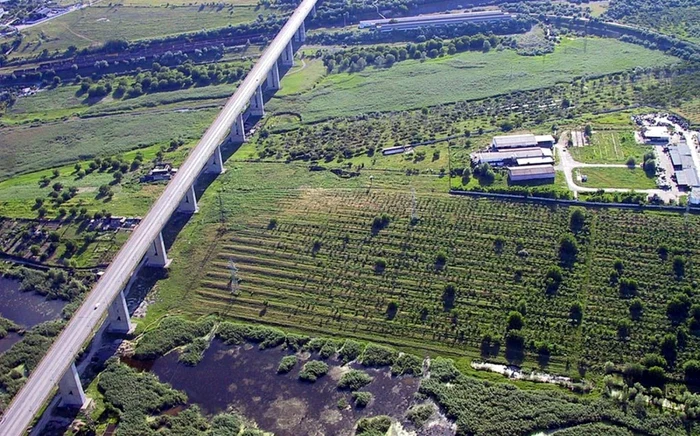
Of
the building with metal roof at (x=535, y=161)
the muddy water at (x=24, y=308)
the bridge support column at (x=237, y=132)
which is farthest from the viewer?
the bridge support column at (x=237, y=132)

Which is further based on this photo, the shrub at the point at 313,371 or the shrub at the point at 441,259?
the shrub at the point at 441,259

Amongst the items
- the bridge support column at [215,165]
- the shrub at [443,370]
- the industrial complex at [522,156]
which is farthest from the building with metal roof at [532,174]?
the bridge support column at [215,165]

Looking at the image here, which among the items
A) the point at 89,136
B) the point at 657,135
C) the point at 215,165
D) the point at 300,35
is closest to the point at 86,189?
the point at 215,165

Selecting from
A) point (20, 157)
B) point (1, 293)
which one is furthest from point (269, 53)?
point (1, 293)

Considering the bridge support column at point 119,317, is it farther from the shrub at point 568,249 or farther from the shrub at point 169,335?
the shrub at point 568,249

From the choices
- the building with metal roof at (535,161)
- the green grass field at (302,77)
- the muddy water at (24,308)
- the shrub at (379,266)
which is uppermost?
the green grass field at (302,77)

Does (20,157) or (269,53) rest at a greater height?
(269,53)

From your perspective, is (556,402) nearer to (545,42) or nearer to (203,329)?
(203,329)
